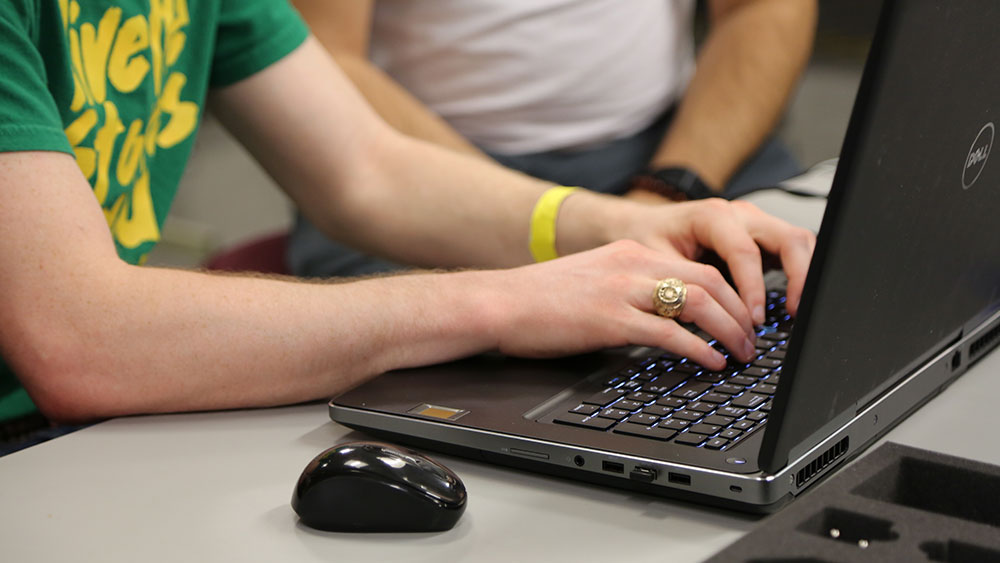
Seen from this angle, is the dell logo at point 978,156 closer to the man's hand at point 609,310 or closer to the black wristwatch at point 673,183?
the man's hand at point 609,310

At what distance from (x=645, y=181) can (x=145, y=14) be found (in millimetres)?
760

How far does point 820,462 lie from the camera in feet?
1.98

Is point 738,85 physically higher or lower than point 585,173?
higher

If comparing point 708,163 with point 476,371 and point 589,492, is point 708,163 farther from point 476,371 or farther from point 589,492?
point 589,492

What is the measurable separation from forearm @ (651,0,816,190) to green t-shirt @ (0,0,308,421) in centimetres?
81

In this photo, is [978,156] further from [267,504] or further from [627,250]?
[267,504]

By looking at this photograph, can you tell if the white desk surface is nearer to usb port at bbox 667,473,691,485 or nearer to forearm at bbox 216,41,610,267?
usb port at bbox 667,473,691,485

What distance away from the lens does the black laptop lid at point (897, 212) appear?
48 cm

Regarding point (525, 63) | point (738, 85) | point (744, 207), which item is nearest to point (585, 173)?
point (525, 63)

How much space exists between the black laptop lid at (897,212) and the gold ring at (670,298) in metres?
0.17

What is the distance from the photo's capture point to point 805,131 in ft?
11.7

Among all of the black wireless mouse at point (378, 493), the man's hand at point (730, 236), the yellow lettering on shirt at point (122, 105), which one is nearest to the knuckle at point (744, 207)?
the man's hand at point (730, 236)

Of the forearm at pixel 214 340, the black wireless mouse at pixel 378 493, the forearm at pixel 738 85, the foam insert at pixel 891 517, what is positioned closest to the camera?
the foam insert at pixel 891 517

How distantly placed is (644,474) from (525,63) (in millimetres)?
1182
